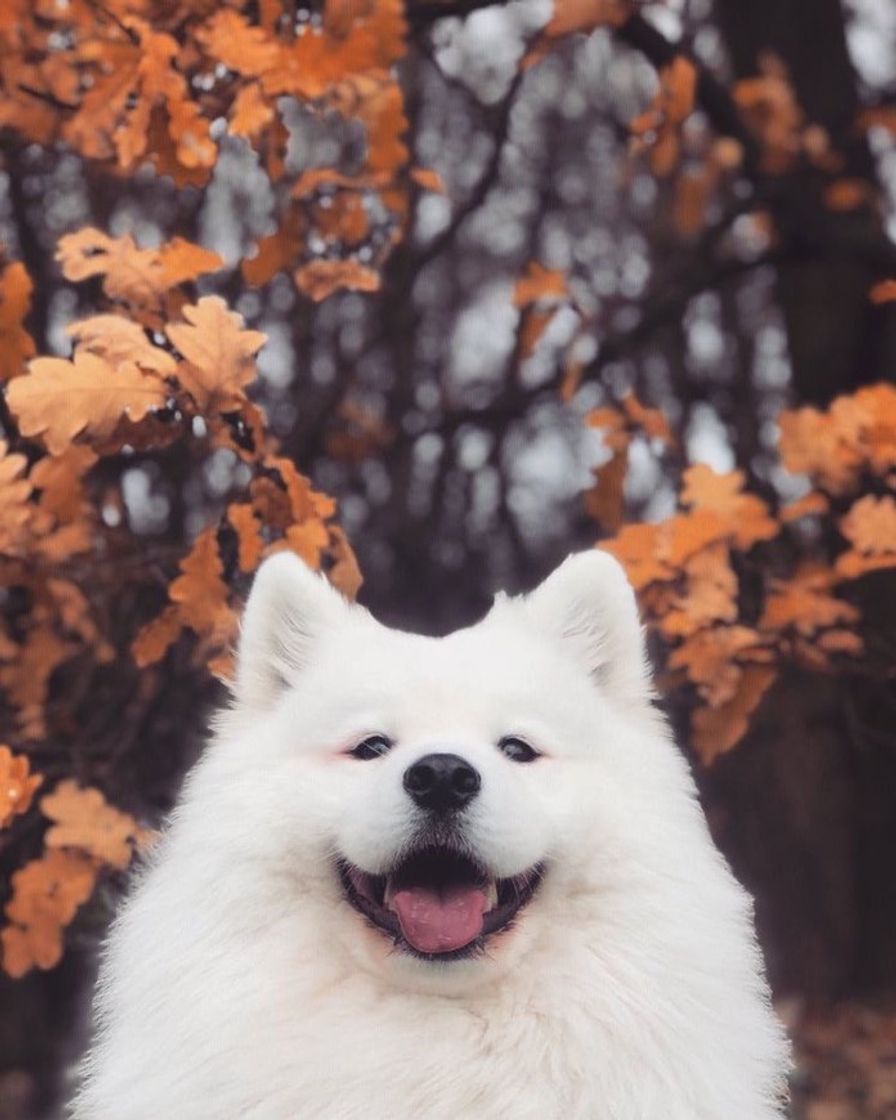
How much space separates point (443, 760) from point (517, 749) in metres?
0.28

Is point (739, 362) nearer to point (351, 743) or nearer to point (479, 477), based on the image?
point (479, 477)

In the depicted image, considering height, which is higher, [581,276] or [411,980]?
[411,980]

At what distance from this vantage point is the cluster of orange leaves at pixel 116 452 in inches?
130

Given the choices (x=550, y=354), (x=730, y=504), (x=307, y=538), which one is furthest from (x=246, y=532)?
(x=550, y=354)

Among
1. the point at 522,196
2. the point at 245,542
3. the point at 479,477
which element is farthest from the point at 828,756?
the point at 245,542

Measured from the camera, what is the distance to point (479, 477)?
538 inches

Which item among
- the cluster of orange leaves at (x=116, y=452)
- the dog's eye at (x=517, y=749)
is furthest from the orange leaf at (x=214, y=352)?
the dog's eye at (x=517, y=749)

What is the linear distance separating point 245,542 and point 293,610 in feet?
1.50

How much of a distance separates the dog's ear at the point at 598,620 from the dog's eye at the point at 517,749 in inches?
14.8

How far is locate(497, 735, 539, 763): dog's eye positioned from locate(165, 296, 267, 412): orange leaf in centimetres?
110

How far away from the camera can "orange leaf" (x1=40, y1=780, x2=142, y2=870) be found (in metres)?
4.01

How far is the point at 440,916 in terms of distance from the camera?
9.41 ft

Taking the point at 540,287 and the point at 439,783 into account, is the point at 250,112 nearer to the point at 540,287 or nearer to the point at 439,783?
the point at 540,287

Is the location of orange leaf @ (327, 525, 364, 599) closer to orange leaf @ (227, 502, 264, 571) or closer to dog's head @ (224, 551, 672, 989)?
orange leaf @ (227, 502, 264, 571)
